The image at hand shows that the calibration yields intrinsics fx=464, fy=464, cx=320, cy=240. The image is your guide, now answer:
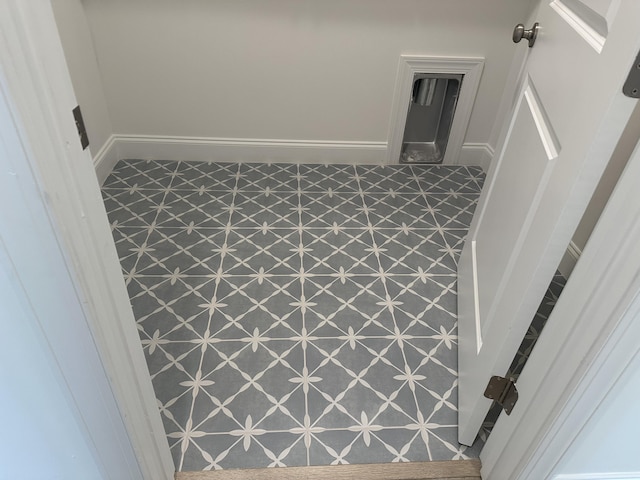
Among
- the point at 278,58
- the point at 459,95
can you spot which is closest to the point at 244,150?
the point at 278,58

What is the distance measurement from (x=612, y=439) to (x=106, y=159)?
241 centimetres

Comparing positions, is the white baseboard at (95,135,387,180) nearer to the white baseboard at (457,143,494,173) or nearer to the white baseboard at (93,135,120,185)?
the white baseboard at (93,135,120,185)

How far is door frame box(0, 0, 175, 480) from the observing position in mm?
556

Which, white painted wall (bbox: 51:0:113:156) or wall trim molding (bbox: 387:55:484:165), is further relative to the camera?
wall trim molding (bbox: 387:55:484:165)

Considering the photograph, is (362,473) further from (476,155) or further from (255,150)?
Answer: (476,155)

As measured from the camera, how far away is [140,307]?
173cm

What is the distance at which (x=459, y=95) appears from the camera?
2.49 m

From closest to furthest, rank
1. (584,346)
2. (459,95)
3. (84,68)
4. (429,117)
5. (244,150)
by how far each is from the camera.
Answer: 1. (584,346)
2. (84,68)
3. (459,95)
4. (244,150)
5. (429,117)

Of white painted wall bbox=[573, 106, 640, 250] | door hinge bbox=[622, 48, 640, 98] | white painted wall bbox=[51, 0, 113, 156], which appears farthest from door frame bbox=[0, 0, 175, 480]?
white painted wall bbox=[51, 0, 113, 156]

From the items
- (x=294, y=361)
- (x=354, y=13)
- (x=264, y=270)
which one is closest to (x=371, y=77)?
(x=354, y=13)

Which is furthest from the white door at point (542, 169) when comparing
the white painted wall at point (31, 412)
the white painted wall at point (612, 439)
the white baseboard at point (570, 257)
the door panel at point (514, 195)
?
the white painted wall at point (31, 412)

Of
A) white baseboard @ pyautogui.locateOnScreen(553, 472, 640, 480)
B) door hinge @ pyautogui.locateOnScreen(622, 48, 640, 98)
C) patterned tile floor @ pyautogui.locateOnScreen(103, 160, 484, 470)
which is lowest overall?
patterned tile floor @ pyautogui.locateOnScreen(103, 160, 484, 470)

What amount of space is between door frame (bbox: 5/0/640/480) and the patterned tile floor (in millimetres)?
284

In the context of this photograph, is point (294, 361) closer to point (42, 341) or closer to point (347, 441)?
point (347, 441)
